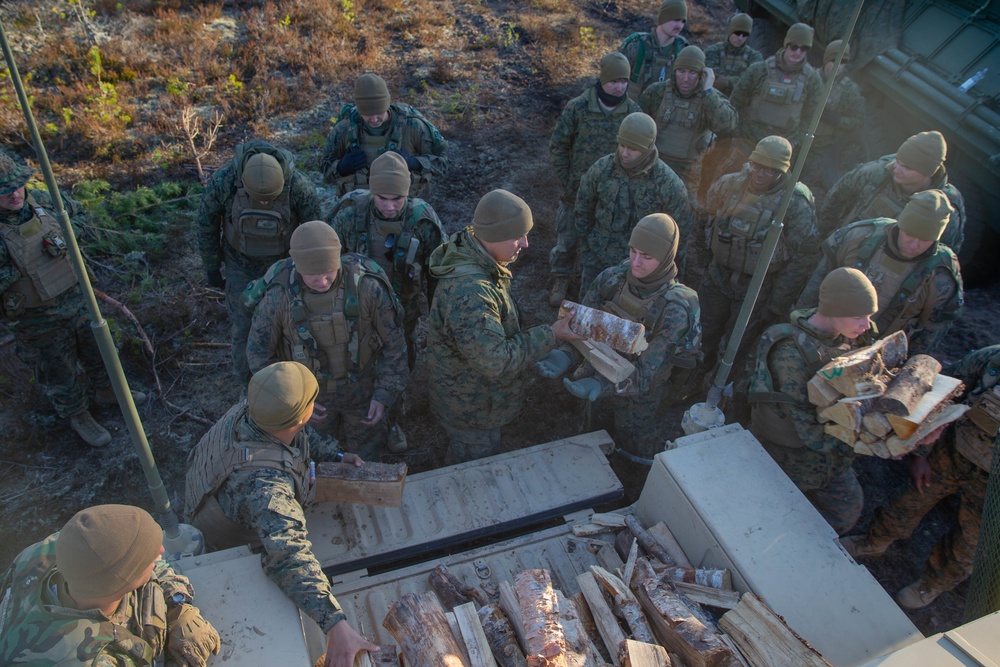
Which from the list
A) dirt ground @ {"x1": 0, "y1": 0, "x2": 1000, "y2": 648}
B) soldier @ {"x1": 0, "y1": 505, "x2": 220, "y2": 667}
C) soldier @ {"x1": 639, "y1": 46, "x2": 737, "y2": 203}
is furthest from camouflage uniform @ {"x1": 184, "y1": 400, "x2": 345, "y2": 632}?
soldier @ {"x1": 639, "y1": 46, "x2": 737, "y2": 203}

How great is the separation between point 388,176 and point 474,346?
176 centimetres

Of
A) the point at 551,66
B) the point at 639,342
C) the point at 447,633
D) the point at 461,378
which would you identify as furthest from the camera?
the point at 551,66

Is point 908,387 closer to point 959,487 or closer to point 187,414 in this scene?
point 959,487

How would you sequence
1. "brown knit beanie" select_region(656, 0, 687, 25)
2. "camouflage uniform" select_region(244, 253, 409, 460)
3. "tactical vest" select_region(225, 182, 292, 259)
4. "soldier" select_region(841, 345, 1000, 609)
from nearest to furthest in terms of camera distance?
"soldier" select_region(841, 345, 1000, 609) → "camouflage uniform" select_region(244, 253, 409, 460) → "tactical vest" select_region(225, 182, 292, 259) → "brown knit beanie" select_region(656, 0, 687, 25)

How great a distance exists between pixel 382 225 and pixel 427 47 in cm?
817

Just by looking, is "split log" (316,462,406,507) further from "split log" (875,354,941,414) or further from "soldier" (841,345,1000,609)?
"soldier" (841,345,1000,609)

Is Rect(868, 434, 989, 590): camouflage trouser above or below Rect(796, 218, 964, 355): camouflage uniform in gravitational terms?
below

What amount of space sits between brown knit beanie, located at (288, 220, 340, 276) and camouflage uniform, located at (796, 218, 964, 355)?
4.15 m

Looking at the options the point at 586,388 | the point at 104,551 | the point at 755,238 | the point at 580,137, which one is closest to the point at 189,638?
the point at 104,551

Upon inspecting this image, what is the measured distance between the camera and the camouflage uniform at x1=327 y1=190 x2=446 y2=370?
5.37 metres

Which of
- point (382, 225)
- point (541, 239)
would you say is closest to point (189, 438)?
point (382, 225)

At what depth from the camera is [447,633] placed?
301 cm

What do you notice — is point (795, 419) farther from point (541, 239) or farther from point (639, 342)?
point (541, 239)

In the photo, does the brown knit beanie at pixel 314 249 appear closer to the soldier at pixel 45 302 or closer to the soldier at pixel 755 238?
the soldier at pixel 45 302
